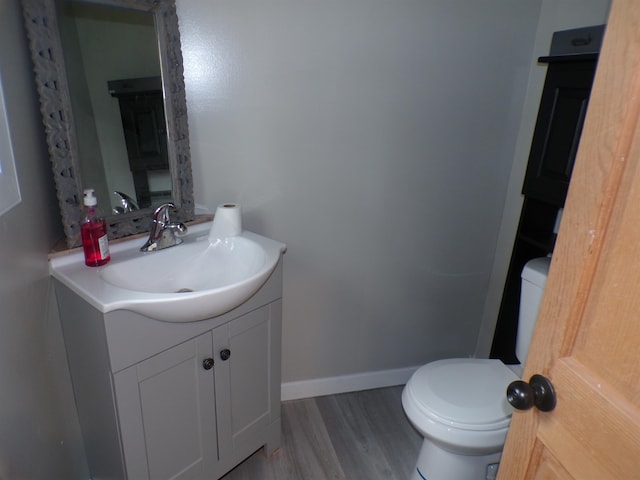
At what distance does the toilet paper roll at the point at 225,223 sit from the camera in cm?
141

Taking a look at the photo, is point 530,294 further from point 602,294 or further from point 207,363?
point 207,363

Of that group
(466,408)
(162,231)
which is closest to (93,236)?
(162,231)

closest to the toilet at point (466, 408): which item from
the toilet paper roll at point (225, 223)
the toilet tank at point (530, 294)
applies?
the toilet tank at point (530, 294)

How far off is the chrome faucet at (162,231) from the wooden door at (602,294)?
1.09 metres

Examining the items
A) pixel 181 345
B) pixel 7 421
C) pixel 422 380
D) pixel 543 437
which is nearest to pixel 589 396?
pixel 543 437

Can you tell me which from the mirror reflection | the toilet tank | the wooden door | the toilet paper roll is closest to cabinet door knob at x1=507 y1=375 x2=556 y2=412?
the wooden door

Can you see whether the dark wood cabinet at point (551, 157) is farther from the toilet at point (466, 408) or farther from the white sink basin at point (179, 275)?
the white sink basin at point (179, 275)

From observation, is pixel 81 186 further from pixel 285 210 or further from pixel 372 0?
pixel 372 0

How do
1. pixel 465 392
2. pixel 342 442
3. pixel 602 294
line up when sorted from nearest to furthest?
pixel 602 294 < pixel 465 392 < pixel 342 442

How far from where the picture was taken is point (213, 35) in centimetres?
138

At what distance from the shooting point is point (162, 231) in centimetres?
133

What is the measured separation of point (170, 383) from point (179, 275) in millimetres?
347

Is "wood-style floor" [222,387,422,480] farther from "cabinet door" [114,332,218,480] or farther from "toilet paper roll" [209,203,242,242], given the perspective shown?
"toilet paper roll" [209,203,242,242]

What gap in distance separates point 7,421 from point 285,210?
1.08 metres
